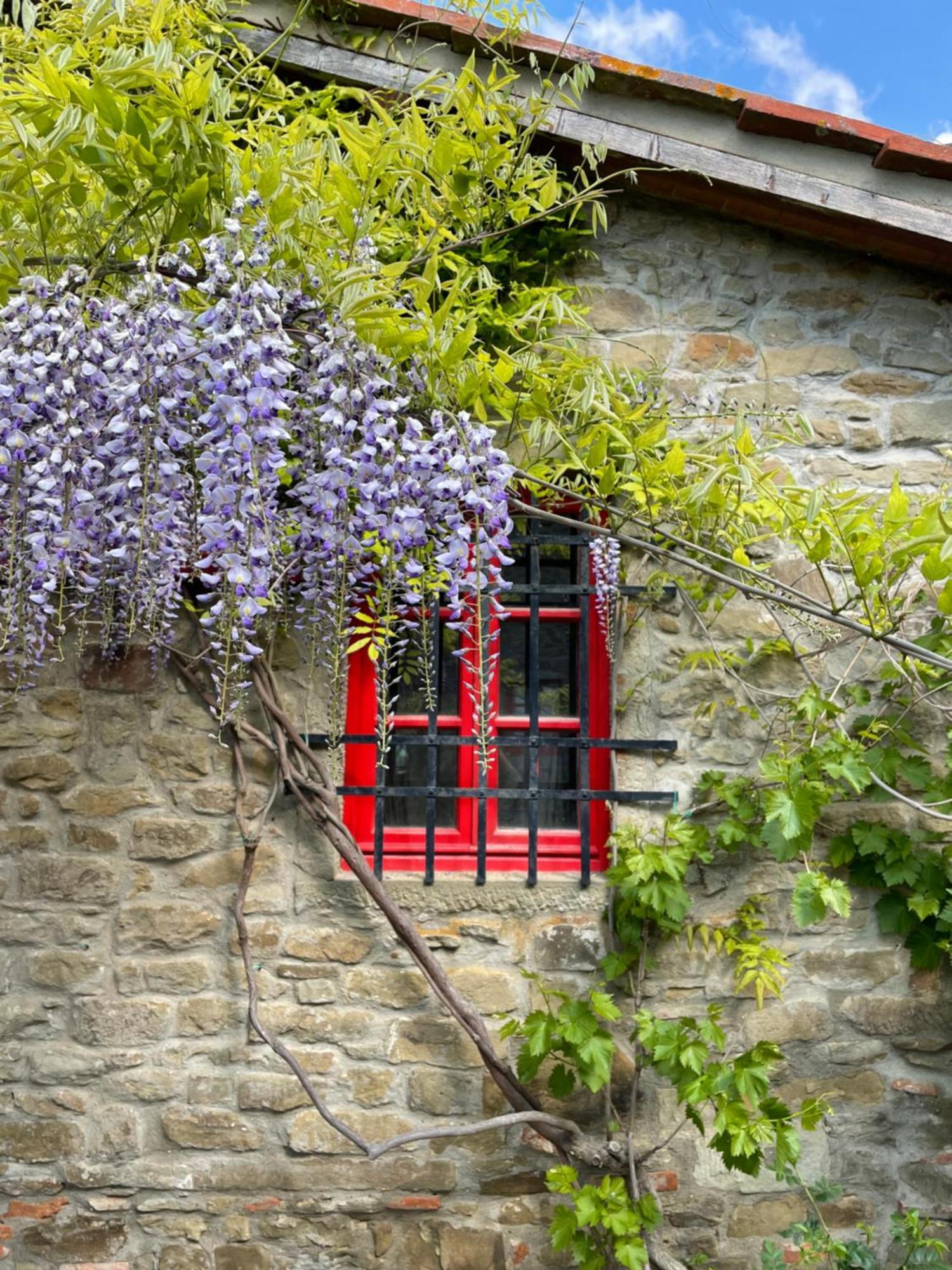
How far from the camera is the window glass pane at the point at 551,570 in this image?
304cm

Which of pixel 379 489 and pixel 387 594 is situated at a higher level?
pixel 379 489

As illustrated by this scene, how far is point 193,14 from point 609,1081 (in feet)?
9.33

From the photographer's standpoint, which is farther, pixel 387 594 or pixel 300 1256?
pixel 300 1256

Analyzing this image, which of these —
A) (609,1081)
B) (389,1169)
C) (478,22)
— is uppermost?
(478,22)

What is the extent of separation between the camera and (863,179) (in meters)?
2.87

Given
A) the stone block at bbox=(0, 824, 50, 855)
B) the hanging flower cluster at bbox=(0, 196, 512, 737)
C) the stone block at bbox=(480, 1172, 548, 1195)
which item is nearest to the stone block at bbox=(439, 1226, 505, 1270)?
the stone block at bbox=(480, 1172, 548, 1195)

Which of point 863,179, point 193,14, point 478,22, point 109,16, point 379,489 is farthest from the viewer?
point 863,179

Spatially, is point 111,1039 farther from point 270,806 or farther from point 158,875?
point 270,806

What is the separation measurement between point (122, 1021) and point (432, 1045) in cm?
82

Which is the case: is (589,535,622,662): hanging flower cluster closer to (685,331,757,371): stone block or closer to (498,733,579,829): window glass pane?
(498,733,579,829): window glass pane

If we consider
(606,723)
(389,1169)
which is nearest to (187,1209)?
(389,1169)

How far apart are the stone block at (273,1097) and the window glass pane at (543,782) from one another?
0.87m

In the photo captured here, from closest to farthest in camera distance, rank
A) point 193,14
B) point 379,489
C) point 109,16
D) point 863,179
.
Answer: point 109,16 → point 379,489 → point 193,14 → point 863,179

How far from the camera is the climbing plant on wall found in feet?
5.66
